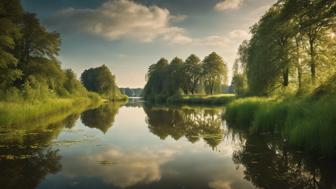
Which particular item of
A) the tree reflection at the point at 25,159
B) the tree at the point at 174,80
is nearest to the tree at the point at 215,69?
the tree at the point at 174,80

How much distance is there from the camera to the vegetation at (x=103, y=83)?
3957 inches

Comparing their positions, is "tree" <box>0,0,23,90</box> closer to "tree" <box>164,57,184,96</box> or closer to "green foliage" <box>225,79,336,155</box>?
"green foliage" <box>225,79,336,155</box>

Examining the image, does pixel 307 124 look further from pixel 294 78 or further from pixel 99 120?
pixel 294 78

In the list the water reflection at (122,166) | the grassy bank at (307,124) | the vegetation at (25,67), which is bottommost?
the water reflection at (122,166)

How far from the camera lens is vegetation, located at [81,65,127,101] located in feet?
330

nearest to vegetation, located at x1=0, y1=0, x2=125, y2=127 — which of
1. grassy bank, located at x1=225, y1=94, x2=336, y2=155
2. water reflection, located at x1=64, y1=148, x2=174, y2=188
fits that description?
water reflection, located at x1=64, y1=148, x2=174, y2=188

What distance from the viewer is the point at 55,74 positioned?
34.8m

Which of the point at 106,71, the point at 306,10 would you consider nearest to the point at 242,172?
the point at 306,10

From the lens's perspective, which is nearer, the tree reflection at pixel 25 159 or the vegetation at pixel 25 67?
the tree reflection at pixel 25 159

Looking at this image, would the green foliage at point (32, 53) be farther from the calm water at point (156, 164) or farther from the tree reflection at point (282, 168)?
the tree reflection at point (282, 168)

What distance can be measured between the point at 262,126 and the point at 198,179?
30.3 feet

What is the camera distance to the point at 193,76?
78.0m

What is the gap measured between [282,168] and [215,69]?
64.1m

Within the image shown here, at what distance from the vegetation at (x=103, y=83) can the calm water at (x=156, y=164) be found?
284 ft
